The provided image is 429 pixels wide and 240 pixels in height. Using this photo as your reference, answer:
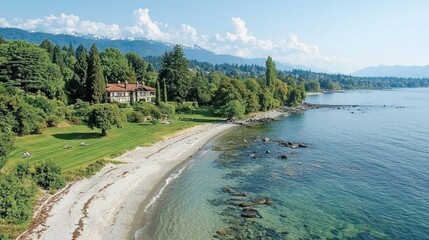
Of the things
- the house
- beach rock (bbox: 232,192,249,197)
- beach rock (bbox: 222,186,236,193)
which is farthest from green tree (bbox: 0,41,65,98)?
beach rock (bbox: 232,192,249,197)

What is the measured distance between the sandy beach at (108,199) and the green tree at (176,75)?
63.2 meters

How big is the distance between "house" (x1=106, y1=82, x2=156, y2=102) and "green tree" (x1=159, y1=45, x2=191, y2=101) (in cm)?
754

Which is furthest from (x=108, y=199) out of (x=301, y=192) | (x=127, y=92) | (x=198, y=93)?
(x=198, y=93)

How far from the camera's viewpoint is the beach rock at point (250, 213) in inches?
1476

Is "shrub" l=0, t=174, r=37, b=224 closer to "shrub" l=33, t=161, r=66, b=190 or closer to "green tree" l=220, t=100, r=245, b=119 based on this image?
"shrub" l=33, t=161, r=66, b=190

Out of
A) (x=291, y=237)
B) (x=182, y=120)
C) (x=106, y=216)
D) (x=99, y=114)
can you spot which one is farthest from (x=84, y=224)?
(x=182, y=120)

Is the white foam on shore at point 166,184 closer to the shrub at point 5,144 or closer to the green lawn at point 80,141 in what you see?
the green lawn at point 80,141

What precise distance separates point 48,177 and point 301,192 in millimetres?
32945

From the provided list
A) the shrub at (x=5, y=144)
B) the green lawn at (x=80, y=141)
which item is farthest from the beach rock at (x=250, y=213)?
the shrub at (x=5, y=144)

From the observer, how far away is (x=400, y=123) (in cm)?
11288

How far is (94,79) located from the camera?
101m

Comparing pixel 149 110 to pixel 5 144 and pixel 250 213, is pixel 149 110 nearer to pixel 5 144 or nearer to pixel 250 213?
pixel 5 144

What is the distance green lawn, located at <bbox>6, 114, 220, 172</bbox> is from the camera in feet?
174

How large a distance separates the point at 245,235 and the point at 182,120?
7269cm
